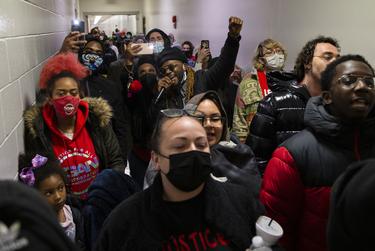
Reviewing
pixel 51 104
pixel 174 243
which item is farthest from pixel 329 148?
pixel 51 104

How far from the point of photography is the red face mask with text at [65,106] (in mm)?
2068

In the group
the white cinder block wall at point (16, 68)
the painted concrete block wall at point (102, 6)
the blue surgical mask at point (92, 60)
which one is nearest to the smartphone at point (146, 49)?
the blue surgical mask at point (92, 60)

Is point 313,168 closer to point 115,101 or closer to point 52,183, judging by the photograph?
point 52,183

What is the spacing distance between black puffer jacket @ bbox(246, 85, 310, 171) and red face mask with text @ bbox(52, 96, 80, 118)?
1065mm

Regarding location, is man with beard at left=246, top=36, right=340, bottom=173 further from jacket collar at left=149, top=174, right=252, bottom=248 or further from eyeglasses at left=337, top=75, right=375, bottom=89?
jacket collar at left=149, top=174, right=252, bottom=248

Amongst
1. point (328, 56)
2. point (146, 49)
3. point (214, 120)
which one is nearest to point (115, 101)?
point (146, 49)

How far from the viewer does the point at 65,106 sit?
2.07 m

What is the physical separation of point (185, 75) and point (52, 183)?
142 cm

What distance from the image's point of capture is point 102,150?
7.15ft

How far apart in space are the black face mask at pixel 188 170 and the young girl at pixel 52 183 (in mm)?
761

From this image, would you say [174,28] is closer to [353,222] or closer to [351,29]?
[351,29]

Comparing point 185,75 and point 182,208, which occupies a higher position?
point 185,75

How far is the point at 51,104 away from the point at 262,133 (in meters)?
1.26

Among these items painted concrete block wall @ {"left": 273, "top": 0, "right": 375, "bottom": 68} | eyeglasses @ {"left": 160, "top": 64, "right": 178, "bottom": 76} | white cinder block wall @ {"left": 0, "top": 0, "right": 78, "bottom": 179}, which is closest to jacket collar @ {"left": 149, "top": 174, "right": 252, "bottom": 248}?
white cinder block wall @ {"left": 0, "top": 0, "right": 78, "bottom": 179}
